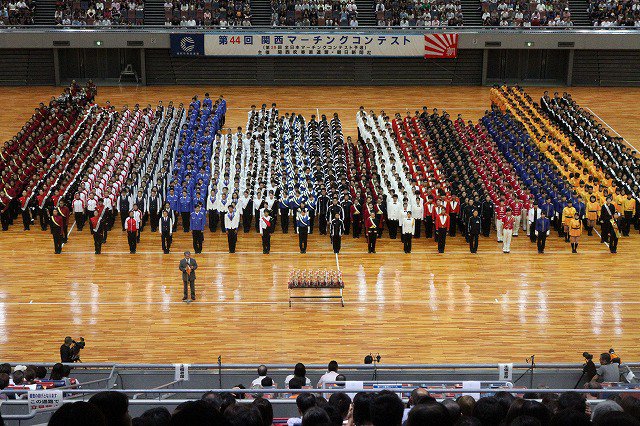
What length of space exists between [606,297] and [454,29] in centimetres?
2035

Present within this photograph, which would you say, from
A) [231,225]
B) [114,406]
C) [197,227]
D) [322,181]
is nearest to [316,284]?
[231,225]

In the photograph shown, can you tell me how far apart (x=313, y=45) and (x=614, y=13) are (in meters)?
12.4

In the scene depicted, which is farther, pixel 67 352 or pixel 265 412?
pixel 67 352

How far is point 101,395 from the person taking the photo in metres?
5.21

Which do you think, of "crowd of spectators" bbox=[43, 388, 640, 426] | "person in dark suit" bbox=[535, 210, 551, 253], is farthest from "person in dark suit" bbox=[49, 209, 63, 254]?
"crowd of spectators" bbox=[43, 388, 640, 426]

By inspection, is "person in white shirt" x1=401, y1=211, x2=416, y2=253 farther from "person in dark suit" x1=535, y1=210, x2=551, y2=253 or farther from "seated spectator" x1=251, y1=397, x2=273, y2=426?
"seated spectator" x1=251, y1=397, x2=273, y2=426

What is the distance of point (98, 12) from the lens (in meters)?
37.2

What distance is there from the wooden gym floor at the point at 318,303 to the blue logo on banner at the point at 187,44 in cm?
1536

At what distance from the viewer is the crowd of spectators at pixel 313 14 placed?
37469mm

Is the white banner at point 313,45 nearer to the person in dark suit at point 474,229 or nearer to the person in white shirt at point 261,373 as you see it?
the person in dark suit at point 474,229

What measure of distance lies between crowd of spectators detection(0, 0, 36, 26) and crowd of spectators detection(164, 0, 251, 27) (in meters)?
5.49

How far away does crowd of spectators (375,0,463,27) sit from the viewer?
123 ft

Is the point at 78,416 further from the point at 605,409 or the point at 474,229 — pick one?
the point at 474,229

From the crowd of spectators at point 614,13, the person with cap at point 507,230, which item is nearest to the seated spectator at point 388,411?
the person with cap at point 507,230
